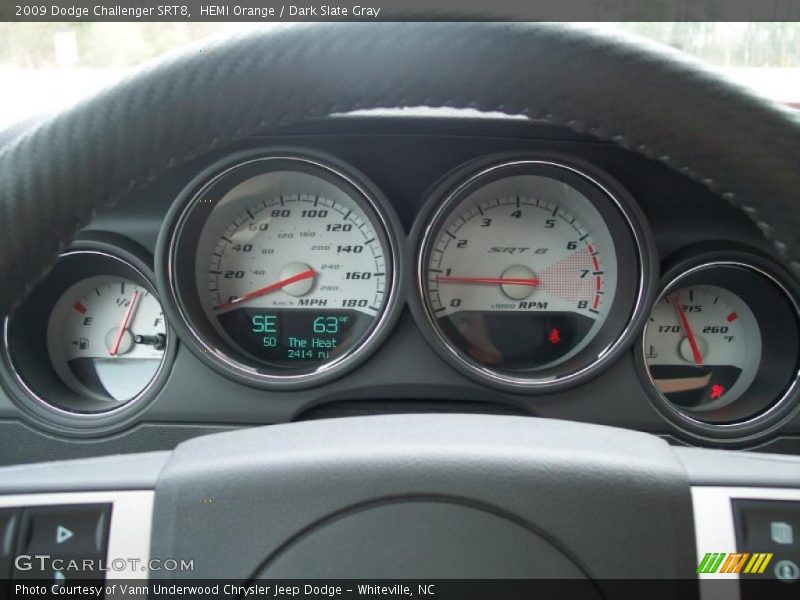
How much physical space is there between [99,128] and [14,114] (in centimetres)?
116

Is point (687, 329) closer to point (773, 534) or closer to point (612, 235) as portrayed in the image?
point (612, 235)

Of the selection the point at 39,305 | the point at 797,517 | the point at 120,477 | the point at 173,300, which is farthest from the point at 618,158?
the point at 39,305

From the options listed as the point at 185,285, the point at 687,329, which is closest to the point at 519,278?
the point at 687,329

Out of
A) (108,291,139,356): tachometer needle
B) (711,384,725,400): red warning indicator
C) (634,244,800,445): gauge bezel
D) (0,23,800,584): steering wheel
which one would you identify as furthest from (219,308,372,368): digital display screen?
(0,23,800,584): steering wheel

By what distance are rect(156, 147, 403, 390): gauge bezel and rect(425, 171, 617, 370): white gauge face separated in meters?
0.21

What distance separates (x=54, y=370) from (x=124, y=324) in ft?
0.76

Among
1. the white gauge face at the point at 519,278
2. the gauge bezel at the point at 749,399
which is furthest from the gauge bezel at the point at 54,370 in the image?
the gauge bezel at the point at 749,399

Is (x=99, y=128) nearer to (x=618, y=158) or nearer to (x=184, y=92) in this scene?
(x=184, y=92)

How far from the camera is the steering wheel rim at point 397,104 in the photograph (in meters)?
0.76

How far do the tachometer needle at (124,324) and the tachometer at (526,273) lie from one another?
2.83ft

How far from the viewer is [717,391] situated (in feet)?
7.18

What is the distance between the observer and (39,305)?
2.12 m

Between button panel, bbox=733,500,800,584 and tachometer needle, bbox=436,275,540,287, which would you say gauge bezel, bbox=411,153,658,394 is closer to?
tachometer needle, bbox=436,275,540,287

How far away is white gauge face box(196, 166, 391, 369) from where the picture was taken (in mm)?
2182
